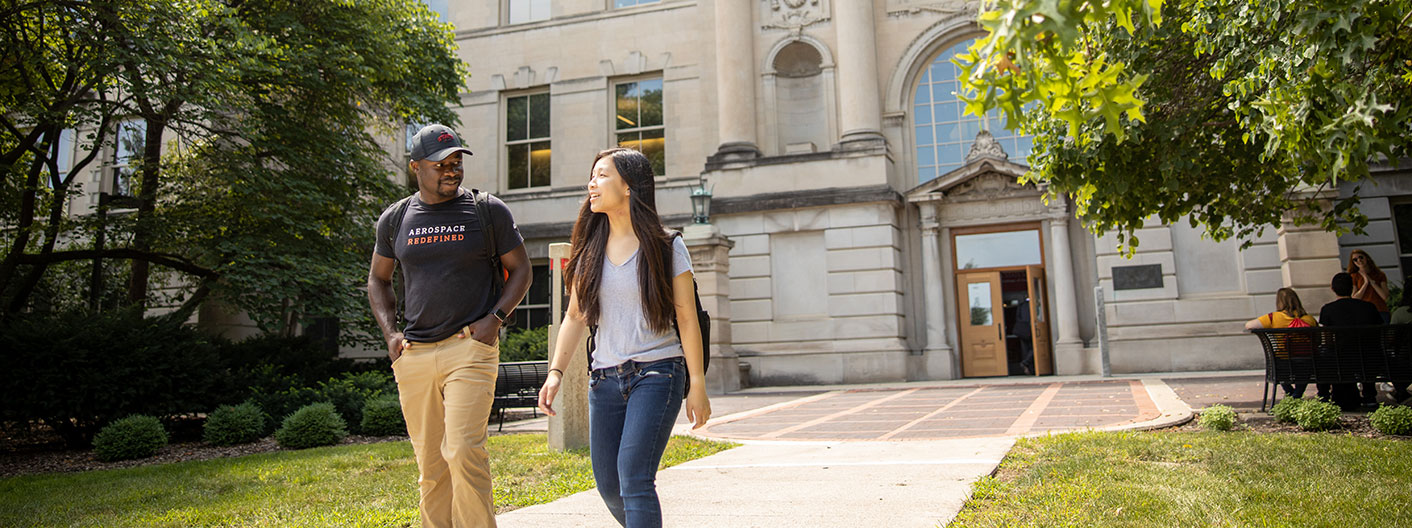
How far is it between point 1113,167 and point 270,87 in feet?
41.5

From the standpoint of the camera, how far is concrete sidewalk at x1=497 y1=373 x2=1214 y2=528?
5.05 meters

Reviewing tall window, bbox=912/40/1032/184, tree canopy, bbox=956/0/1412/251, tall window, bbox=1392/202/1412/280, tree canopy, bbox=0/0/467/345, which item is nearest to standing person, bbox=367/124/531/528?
tree canopy, bbox=956/0/1412/251

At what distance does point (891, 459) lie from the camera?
285 inches

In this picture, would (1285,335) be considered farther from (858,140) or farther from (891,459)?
(858,140)

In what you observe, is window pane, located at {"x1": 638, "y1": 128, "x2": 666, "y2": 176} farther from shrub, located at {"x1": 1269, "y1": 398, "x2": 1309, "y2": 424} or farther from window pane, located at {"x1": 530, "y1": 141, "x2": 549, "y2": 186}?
shrub, located at {"x1": 1269, "y1": 398, "x2": 1309, "y2": 424}

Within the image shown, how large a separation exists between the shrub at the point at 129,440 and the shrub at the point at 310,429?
1.35 meters

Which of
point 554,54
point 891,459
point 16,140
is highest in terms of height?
point 554,54

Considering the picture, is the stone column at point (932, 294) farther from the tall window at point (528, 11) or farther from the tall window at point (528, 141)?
the tall window at point (528, 11)

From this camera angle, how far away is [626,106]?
965 inches

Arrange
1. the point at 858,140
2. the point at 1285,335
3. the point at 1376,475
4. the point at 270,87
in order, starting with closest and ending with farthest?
1. the point at 1376,475
2. the point at 1285,335
3. the point at 270,87
4. the point at 858,140

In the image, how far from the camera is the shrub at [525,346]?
63.7 feet

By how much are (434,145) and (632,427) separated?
1.60m

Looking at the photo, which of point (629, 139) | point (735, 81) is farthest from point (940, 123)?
point (629, 139)

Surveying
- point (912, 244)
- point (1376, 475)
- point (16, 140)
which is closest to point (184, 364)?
point (16, 140)
